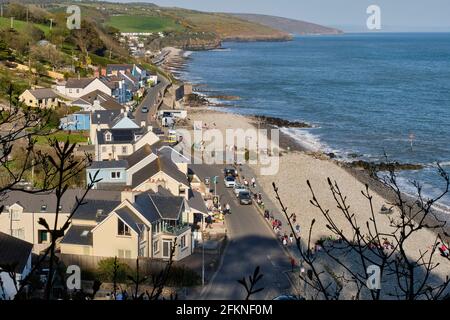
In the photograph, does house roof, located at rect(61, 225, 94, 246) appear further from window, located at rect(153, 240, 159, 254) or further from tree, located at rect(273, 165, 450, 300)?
tree, located at rect(273, 165, 450, 300)

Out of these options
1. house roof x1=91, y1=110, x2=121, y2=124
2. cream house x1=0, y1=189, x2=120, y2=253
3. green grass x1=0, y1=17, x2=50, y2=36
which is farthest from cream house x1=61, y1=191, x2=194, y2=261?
green grass x1=0, y1=17, x2=50, y2=36

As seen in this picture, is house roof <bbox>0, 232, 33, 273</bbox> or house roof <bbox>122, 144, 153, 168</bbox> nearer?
house roof <bbox>0, 232, 33, 273</bbox>

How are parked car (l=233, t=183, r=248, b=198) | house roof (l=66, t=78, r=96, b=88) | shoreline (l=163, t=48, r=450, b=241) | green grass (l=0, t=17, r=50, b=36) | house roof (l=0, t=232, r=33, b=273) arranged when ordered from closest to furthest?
house roof (l=0, t=232, r=33, b=273)
parked car (l=233, t=183, r=248, b=198)
shoreline (l=163, t=48, r=450, b=241)
house roof (l=66, t=78, r=96, b=88)
green grass (l=0, t=17, r=50, b=36)

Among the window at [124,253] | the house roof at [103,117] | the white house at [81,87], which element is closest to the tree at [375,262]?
the window at [124,253]

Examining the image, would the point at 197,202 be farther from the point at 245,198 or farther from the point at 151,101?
the point at 151,101

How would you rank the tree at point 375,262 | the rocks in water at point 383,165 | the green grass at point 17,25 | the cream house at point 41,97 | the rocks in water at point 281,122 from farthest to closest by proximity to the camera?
1. the green grass at point 17,25
2. the rocks in water at point 281,122
3. the cream house at point 41,97
4. the rocks in water at point 383,165
5. the tree at point 375,262

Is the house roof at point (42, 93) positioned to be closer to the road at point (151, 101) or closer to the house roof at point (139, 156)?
the road at point (151, 101)

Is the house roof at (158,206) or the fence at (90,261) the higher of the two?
the house roof at (158,206)

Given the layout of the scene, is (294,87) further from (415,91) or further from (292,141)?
(292,141)
